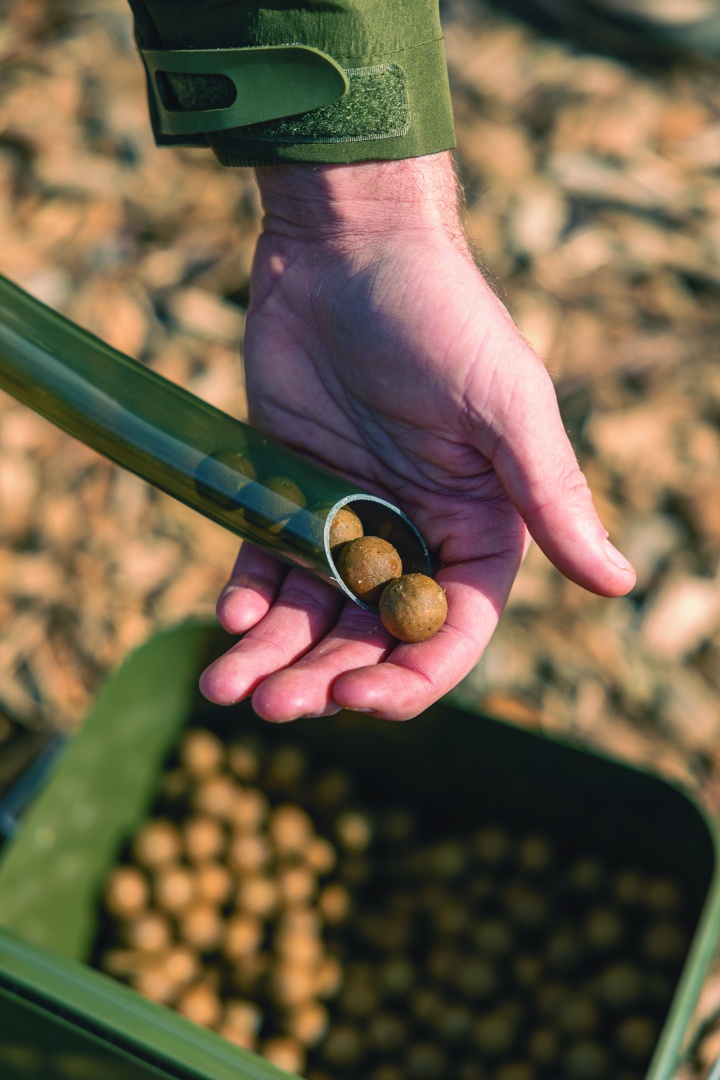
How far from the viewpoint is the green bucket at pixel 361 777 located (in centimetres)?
281

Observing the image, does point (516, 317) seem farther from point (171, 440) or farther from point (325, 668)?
point (325, 668)

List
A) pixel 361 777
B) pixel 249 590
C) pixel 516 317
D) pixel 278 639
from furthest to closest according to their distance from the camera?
pixel 516 317, pixel 361 777, pixel 249 590, pixel 278 639

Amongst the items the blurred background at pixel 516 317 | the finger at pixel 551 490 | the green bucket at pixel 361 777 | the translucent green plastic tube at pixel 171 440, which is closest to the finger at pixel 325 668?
the translucent green plastic tube at pixel 171 440

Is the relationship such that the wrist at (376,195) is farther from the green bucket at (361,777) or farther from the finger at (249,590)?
the green bucket at (361,777)

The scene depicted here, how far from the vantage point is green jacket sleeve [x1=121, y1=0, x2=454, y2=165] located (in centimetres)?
221

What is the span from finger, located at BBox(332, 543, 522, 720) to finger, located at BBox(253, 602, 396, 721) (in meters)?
0.04

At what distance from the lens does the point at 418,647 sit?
6.96ft

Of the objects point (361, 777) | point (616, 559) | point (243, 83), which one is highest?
point (243, 83)

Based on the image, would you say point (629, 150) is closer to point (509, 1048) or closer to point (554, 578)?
point (554, 578)

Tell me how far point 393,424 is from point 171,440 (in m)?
0.53

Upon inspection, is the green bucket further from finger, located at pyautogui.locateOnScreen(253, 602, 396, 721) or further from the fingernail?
the fingernail

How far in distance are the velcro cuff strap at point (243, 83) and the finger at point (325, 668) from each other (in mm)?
1123

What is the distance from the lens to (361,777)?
11.2 feet

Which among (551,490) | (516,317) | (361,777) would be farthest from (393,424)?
(516,317)
